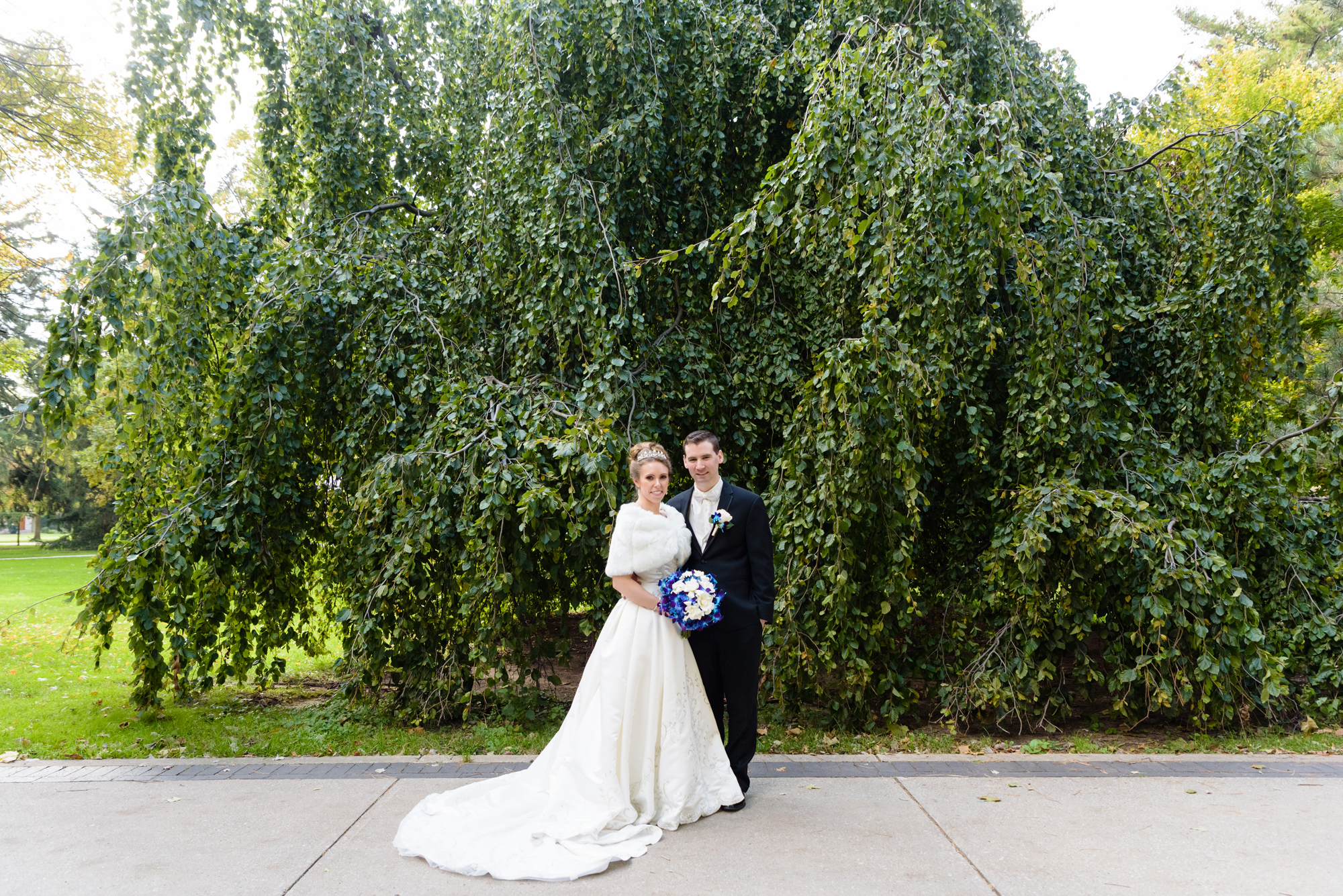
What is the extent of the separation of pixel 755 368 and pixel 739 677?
89.7 inches

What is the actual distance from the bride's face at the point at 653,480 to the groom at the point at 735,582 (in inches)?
7.6

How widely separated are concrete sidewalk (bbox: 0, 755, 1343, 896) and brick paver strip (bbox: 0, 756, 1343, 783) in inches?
0.7

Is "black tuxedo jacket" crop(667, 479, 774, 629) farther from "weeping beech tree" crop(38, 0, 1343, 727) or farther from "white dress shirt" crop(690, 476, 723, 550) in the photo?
"weeping beech tree" crop(38, 0, 1343, 727)

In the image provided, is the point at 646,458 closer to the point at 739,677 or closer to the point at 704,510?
the point at 704,510

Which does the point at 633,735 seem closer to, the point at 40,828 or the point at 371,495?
the point at 371,495

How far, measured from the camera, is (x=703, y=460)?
3750mm

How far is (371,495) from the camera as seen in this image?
473 cm

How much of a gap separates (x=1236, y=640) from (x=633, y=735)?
11.0 feet

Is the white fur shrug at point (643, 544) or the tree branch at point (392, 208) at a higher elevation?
the tree branch at point (392, 208)

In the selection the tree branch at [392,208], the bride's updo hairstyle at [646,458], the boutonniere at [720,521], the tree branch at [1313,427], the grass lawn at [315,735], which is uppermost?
the tree branch at [392,208]

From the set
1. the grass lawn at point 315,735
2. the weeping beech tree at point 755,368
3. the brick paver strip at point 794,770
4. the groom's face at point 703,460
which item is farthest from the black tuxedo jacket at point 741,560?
the grass lawn at point 315,735

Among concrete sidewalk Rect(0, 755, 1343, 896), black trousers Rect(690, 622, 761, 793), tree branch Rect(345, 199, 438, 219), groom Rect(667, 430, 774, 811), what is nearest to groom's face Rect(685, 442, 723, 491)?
groom Rect(667, 430, 774, 811)

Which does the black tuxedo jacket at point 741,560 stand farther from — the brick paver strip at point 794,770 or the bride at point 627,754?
the brick paver strip at point 794,770

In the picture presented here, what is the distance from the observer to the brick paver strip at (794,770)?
4227 millimetres
